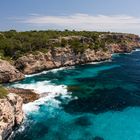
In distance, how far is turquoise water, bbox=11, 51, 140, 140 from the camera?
42.7 meters

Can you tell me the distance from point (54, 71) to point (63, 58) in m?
12.4

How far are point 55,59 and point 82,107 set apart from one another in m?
48.4

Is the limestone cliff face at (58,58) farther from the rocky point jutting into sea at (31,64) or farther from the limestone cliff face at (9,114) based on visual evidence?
the limestone cliff face at (9,114)

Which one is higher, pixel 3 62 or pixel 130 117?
pixel 3 62

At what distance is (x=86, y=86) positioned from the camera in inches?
2889

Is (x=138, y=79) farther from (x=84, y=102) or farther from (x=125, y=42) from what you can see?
(x=125, y=42)

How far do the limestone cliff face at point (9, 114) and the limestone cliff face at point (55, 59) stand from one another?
42828mm

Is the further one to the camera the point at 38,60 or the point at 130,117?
the point at 38,60

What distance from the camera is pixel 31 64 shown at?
91.1 m

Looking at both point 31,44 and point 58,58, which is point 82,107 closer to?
point 58,58

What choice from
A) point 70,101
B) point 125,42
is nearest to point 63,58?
point 70,101

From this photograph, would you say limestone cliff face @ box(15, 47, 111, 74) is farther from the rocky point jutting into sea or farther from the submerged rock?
the submerged rock

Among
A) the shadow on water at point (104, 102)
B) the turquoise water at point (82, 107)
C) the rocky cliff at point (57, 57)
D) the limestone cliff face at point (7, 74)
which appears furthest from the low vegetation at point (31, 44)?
the shadow on water at point (104, 102)

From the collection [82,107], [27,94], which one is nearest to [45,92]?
[27,94]
